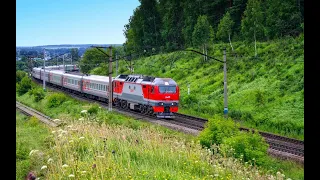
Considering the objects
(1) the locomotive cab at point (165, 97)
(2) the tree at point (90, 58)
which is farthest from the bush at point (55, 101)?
(2) the tree at point (90, 58)

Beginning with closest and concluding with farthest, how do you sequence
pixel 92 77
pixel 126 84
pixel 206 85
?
pixel 126 84 < pixel 206 85 < pixel 92 77

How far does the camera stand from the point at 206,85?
25578mm

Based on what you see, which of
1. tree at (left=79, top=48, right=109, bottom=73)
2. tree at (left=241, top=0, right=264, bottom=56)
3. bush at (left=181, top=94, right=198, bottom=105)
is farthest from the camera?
tree at (left=79, top=48, right=109, bottom=73)

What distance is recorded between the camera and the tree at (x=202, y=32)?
2905 centimetres

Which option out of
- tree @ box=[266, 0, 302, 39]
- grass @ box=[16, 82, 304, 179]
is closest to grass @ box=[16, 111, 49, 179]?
grass @ box=[16, 82, 304, 179]

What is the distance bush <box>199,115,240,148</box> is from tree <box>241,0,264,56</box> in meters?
15.1

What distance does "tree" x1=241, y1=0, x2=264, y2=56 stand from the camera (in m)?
26.2

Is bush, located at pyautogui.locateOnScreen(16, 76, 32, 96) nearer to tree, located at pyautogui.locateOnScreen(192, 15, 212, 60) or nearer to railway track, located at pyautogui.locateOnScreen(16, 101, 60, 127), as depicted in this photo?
railway track, located at pyautogui.locateOnScreen(16, 101, 60, 127)

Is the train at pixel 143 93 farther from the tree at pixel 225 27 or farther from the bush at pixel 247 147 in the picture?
the tree at pixel 225 27

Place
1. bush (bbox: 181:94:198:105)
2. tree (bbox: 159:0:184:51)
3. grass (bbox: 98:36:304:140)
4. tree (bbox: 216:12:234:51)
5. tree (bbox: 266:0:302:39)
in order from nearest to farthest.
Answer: grass (bbox: 98:36:304:140), bush (bbox: 181:94:198:105), tree (bbox: 266:0:302:39), tree (bbox: 216:12:234:51), tree (bbox: 159:0:184:51)

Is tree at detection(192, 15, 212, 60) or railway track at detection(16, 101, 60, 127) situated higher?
tree at detection(192, 15, 212, 60)
